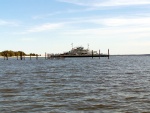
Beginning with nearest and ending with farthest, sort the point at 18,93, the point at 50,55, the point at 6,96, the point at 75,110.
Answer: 1. the point at 75,110
2. the point at 6,96
3. the point at 18,93
4. the point at 50,55

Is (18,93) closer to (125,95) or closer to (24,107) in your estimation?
(24,107)

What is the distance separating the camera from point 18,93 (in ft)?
79.8

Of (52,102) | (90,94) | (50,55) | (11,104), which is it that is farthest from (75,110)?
(50,55)

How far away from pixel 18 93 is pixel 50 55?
167 metres

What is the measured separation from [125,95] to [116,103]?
361 centimetres

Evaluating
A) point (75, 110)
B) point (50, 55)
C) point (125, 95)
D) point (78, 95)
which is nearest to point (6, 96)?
point (78, 95)

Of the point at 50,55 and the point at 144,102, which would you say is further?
the point at 50,55

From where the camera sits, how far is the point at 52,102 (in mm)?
20078

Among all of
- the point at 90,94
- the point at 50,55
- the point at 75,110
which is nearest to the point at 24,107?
the point at 75,110

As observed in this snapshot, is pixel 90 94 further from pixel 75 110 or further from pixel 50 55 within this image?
pixel 50 55

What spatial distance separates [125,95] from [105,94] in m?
1.55

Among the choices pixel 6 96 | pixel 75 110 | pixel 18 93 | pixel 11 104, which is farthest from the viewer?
pixel 18 93

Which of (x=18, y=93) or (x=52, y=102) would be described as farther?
(x=18, y=93)

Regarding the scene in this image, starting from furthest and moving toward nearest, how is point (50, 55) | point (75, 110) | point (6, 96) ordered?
point (50, 55), point (6, 96), point (75, 110)
